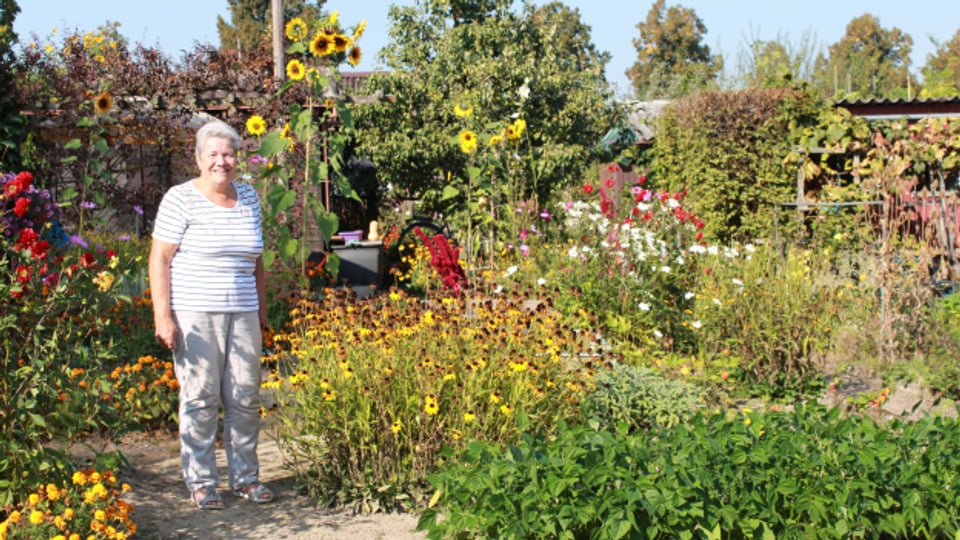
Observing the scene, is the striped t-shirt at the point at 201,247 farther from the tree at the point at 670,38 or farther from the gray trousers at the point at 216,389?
the tree at the point at 670,38

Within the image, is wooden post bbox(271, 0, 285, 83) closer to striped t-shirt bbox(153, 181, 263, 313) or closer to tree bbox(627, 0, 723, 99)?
striped t-shirt bbox(153, 181, 263, 313)

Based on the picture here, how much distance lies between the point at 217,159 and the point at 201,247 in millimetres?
349

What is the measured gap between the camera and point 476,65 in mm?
11641

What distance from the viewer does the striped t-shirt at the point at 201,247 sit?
390 centimetres

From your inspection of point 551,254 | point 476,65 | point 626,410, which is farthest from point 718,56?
point 626,410

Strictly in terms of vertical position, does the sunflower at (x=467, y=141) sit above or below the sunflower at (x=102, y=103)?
below

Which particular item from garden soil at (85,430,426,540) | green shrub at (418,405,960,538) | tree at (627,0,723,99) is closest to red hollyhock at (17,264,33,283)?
garden soil at (85,430,426,540)

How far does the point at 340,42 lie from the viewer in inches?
208

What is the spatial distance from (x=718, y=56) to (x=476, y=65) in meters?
6.61

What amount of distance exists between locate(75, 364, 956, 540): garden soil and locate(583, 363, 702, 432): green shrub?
80cm

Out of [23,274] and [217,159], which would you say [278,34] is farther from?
[23,274]

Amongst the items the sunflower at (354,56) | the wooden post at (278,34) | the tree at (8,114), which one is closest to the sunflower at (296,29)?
the sunflower at (354,56)

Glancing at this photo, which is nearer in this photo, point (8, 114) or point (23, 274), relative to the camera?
point (23, 274)

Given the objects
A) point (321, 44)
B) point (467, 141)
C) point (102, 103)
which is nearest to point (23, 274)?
point (321, 44)
